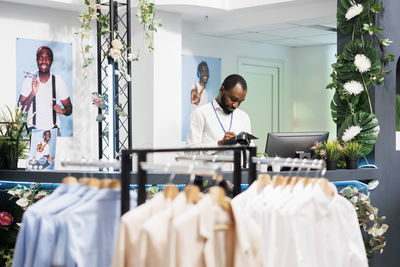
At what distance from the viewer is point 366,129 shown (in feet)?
17.6

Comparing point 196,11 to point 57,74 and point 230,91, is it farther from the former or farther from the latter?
point 230,91

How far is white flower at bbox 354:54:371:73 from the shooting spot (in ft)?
17.7

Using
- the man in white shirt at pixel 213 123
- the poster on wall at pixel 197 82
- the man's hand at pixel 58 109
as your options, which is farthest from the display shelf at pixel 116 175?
the poster on wall at pixel 197 82

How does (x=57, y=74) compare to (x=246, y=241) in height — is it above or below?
above

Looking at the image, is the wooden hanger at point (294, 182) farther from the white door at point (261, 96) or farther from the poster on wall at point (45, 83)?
the white door at point (261, 96)

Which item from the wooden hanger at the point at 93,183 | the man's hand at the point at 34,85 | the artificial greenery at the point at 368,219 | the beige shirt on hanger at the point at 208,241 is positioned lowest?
the artificial greenery at the point at 368,219

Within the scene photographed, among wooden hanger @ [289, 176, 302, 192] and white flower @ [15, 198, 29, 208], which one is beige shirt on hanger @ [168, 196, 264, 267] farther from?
white flower @ [15, 198, 29, 208]

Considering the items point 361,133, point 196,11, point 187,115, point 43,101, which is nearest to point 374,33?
point 361,133

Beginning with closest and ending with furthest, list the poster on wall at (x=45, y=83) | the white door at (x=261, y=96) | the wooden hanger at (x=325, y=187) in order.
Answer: the wooden hanger at (x=325, y=187), the poster on wall at (x=45, y=83), the white door at (x=261, y=96)

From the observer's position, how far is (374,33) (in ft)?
17.9

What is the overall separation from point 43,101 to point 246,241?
16.0ft

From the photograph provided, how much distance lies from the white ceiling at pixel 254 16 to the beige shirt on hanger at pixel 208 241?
15.0ft

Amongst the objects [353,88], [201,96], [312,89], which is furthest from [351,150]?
[312,89]

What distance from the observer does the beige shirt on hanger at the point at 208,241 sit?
6.70 ft
